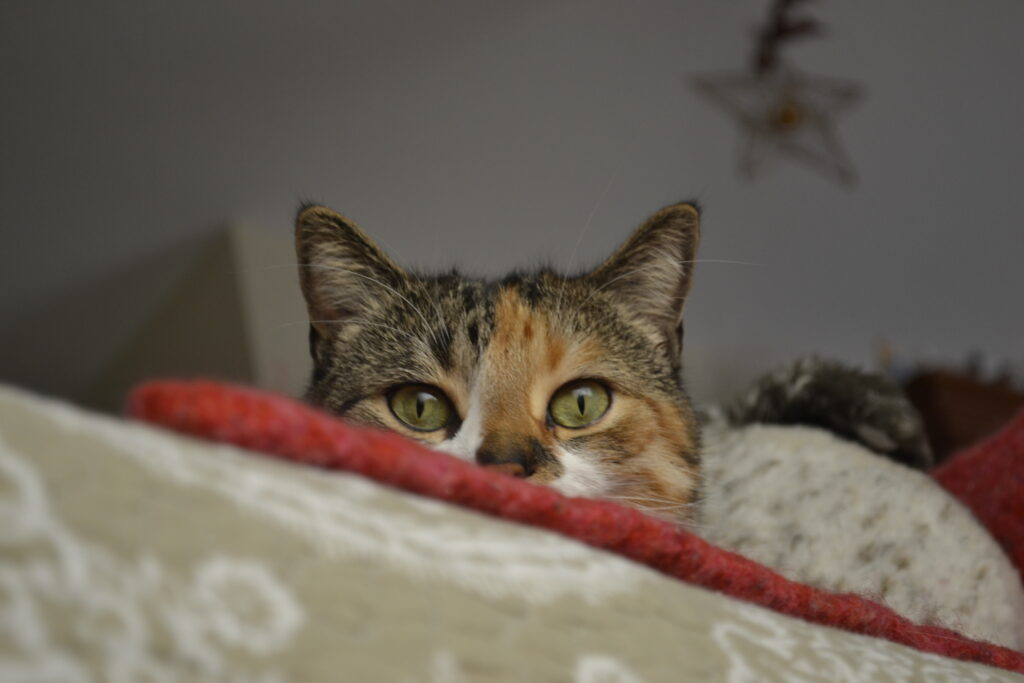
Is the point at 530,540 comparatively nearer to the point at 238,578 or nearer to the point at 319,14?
the point at 238,578

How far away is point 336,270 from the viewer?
840mm

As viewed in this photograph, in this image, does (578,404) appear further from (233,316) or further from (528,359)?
(233,316)

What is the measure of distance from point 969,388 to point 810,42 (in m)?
1.51

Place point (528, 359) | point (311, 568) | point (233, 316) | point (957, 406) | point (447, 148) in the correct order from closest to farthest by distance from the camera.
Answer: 1. point (311, 568)
2. point (528, 359)
3. point (447, 148)
4. point (957, 406)
5. point (233, 316)

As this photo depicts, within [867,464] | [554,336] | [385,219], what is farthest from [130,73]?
[867,464]

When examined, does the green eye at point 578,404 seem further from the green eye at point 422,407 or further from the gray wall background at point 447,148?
the gray wall background at point 447,148

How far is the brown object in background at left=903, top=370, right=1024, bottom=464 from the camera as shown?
8.68ft

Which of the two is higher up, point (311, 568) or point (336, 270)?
point (336, 270)

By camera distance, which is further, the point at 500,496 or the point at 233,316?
the point at 233,316

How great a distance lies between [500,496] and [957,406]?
2926 millimetres

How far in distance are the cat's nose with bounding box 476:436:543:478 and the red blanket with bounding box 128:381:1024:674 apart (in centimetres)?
23

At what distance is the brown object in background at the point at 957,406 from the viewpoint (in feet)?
8.68

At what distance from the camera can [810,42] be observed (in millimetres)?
2557

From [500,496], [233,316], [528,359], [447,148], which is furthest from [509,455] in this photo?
[233,316]
